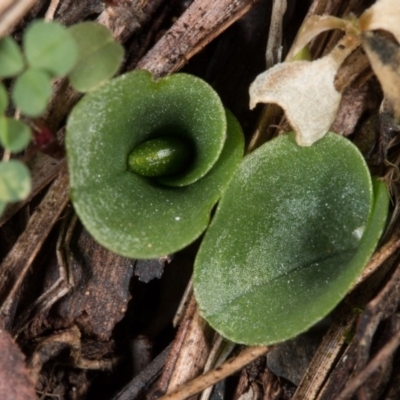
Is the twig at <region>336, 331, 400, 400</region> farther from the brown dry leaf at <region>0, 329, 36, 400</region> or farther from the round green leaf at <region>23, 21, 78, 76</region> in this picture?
the round green leaf at <region>23, 21, 78, 76</region>

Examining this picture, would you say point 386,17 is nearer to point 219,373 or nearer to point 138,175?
point 138,175

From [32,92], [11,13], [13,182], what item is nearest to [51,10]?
[11,13]

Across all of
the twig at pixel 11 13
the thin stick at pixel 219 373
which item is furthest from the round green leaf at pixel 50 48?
the thin stick at pixel 219 373

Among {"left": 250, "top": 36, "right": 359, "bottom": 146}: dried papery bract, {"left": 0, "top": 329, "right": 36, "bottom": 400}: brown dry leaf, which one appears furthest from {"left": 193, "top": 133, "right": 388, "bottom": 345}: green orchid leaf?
{"left": 0, "top": 329, "right": 36, "bottom": 400}: brown dry leaf

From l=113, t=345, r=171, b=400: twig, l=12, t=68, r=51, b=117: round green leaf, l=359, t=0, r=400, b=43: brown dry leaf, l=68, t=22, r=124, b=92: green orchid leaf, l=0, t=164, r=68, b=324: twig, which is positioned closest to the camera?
l=12, t=68, r=51, b=117: round green leaf

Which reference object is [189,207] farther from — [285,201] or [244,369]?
[244,369]

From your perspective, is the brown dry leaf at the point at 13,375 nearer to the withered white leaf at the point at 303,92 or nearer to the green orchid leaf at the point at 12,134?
the green orchid leaf at the point at 12,134
